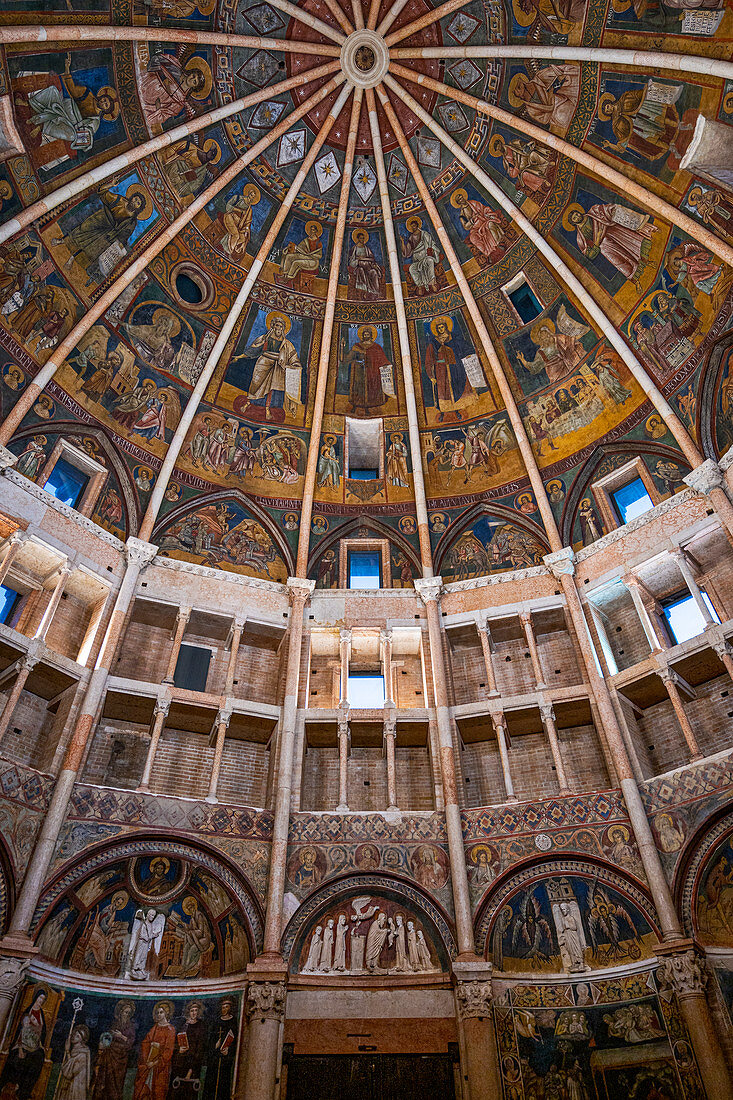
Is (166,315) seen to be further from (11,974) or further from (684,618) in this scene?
(11,974)

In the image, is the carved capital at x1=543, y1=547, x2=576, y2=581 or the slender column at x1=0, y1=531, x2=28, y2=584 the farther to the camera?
the carved capital at x1=543, y1=547, x2=576, y2=581

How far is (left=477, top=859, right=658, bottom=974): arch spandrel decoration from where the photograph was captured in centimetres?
1605

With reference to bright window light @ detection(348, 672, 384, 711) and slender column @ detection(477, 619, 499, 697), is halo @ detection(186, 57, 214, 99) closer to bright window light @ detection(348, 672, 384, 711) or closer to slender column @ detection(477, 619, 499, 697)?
slender column @ detection(477, 619, 499, 697)

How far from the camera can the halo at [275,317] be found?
24562 mm

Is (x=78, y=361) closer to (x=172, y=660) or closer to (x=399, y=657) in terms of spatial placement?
(x=172, y=660)

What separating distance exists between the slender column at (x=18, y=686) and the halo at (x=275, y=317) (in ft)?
41.2

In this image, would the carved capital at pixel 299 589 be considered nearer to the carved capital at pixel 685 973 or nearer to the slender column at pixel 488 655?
the slender column at pixel 488 655

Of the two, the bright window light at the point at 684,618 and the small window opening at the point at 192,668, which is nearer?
the bright window light at the point at 684,618

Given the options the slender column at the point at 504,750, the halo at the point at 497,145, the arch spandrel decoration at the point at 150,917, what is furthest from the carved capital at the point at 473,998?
the halo at the point at 497,145

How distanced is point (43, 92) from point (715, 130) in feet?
53.4

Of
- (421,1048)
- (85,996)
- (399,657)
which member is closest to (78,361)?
(399,657)

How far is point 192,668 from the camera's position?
69.6 feet

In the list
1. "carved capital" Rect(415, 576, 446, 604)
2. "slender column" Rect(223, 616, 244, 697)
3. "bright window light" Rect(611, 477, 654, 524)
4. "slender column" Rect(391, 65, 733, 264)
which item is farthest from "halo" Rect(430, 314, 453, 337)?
"slender column" Rect(223, 616, 244, 697)

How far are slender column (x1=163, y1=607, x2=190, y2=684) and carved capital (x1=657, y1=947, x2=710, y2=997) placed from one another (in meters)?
12.6
